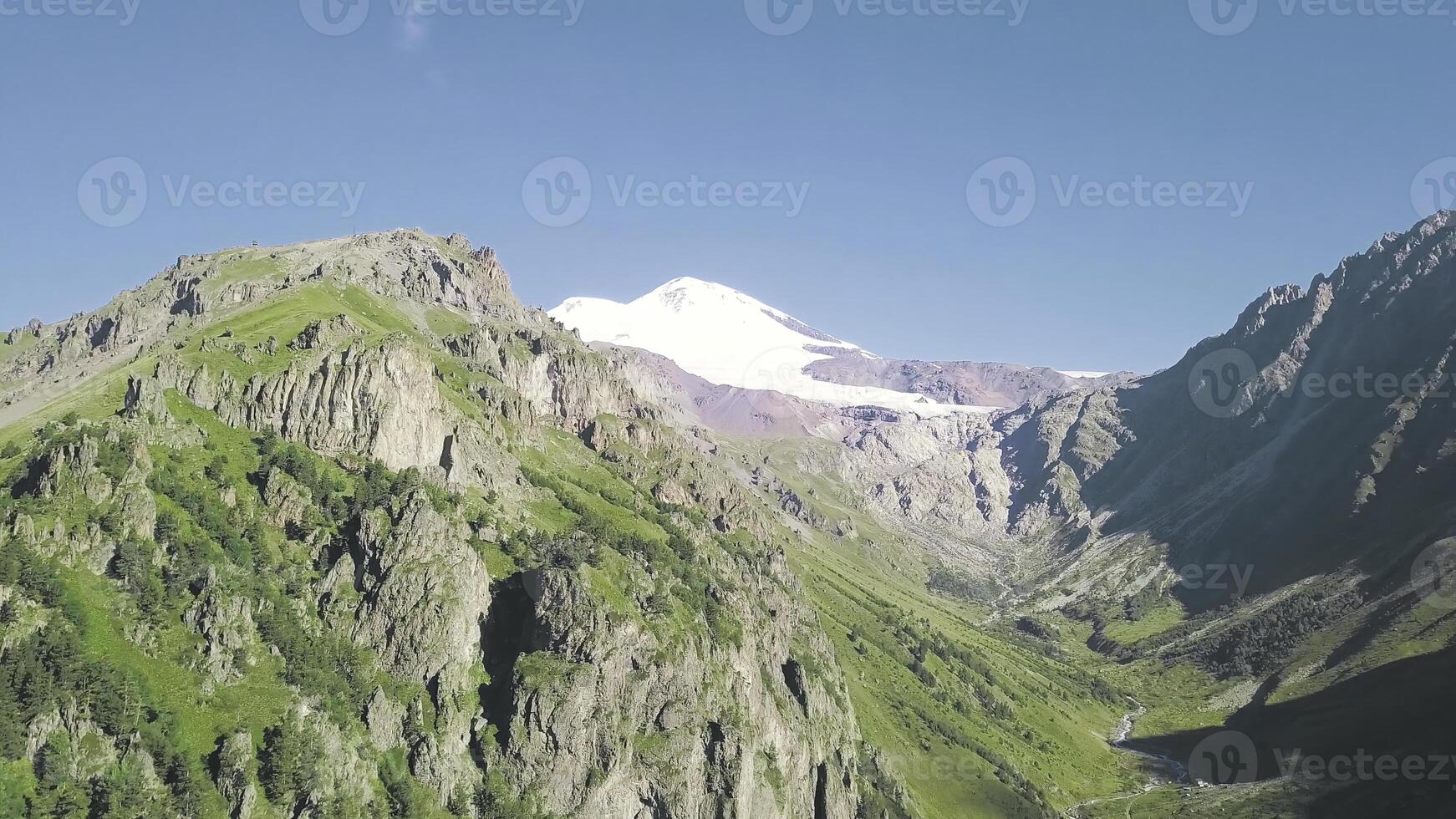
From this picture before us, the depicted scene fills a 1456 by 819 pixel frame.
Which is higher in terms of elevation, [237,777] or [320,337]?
[320,337]

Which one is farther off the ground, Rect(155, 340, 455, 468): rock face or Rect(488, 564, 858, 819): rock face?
Rect(155, 340, 455, 468): rock face

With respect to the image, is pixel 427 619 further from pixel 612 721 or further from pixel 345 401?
pixel 345 401

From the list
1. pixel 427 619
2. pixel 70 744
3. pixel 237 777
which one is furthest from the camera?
pixel 427 619

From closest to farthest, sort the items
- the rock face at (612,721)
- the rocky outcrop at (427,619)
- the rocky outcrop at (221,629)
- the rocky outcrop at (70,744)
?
1. the rocky outcrop at (70,744)
2. the rocky outcrop at (221,629)
3. the rocky outcrop at (427,619)
4. the rock face at (612,721)

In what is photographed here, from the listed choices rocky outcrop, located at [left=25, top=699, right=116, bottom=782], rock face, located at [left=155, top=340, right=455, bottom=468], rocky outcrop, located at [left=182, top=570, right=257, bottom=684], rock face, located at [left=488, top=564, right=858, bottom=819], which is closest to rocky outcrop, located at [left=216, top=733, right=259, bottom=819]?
rocky outcrop, located at [left=25, top=699, right=116, bottom=782]

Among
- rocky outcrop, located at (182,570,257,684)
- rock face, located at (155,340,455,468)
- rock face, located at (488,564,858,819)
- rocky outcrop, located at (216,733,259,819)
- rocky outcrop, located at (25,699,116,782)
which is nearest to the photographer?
rocky outcrop, located at (25,699,116,782)

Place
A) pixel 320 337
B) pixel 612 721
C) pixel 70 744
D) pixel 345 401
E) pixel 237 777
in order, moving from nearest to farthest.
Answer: pixel 70 744 → pixel 237 777 → pixel 612 721 → pixel 345 401 → pixel 320 337

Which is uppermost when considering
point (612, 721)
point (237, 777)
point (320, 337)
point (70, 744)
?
point (320, 337)

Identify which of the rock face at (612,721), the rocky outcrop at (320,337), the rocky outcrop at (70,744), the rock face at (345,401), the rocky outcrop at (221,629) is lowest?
the rock face at (612,721)

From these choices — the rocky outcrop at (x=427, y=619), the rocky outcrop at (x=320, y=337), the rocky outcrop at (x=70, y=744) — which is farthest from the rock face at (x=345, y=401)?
the rocky outcrop at (x=70, y=744)

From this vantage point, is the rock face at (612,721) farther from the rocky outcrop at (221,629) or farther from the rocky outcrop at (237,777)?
the rocky outcrop at (237,777)

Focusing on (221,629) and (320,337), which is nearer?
(221,629)

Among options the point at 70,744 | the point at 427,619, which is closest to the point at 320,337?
the point at 427,619

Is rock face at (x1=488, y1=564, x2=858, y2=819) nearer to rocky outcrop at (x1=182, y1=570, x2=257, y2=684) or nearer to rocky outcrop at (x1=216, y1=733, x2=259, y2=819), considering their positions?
rocky outcrop at (x1=182, y1=570, x2=257, y2=684)
